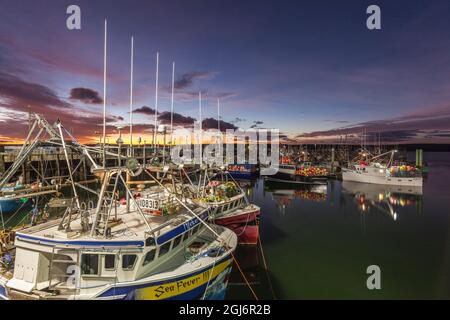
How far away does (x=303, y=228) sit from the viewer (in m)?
27.9

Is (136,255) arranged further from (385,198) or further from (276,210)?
(385,198)

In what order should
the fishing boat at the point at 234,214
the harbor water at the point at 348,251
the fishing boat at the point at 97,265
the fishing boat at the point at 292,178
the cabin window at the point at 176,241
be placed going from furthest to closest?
the fishing boat at the point at 292,178, the fishing boat at the point at 234,214, the harbor water at the point at 348,251, the cabin window at the point at 176,241, the fishing boat at the point at 97,265

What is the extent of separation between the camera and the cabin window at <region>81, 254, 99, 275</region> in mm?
9234

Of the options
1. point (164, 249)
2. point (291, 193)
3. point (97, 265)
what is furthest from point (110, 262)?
point (291, 193)

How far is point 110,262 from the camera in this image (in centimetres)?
Answer: 934

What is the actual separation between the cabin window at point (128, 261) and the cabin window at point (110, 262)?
334 millimetres

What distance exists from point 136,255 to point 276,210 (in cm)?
2921

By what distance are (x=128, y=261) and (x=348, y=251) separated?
19.3 m

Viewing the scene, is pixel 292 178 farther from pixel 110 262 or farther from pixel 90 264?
pixel 90 264

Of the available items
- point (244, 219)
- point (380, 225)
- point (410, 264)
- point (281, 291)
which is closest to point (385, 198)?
point (380, 225)

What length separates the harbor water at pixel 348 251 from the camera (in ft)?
50.4

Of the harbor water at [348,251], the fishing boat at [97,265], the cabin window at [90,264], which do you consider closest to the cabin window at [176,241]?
the fishing boat at [97,265]

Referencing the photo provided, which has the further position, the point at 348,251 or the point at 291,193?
the point at 291,193

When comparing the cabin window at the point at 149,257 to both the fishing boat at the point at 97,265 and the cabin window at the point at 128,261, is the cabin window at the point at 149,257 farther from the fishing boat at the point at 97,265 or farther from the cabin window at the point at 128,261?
the cabin window at the point at 128,261
